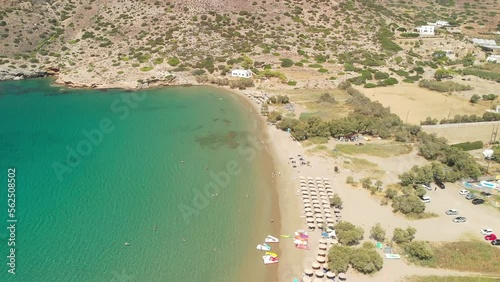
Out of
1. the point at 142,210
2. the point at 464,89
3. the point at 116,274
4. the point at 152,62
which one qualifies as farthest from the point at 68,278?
the point at 464,89

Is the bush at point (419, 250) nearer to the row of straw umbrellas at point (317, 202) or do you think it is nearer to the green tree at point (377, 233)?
the green tree at point (377, 233)

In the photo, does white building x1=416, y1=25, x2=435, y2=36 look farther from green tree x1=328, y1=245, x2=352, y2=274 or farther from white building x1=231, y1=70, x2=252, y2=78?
green tree x1=328, y1=245, x2=352, y2=274

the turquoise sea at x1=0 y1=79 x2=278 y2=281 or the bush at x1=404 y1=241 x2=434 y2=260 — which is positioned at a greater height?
the bush at x1=404 y1=241 x2=434 y2=260

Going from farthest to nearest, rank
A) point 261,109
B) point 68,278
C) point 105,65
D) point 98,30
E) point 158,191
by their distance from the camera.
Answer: point 98,30
point 105,65
point 261,109
point 158,191
point 68,278

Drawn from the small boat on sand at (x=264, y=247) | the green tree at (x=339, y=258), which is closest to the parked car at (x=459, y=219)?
the green tree at (x=339, y=258)

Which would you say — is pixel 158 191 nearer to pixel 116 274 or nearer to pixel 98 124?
Answer: pixel 116 274

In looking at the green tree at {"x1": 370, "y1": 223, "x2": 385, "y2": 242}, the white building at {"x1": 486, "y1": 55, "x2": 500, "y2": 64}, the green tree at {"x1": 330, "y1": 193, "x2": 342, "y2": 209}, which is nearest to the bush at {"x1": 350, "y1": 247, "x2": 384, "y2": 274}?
the green tree at {"x1": 370, "y1": 223, "x2": 385, "y2": 242}

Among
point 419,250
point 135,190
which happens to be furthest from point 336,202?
point 135,190
